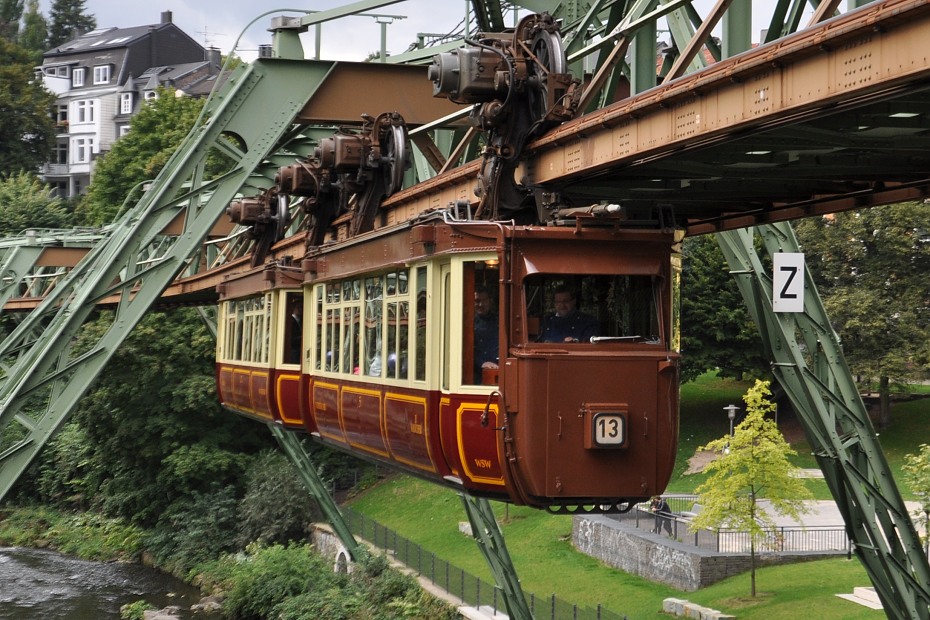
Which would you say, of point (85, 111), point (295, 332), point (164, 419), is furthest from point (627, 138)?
point (85, 111)

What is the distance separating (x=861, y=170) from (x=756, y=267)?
3.27 metres

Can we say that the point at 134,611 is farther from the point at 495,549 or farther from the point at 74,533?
the point at 495,549

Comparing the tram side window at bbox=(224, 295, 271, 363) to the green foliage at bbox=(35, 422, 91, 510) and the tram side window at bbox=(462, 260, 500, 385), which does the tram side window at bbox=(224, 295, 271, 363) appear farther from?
the green foliage at bbox=(35, 422, 91, 510)

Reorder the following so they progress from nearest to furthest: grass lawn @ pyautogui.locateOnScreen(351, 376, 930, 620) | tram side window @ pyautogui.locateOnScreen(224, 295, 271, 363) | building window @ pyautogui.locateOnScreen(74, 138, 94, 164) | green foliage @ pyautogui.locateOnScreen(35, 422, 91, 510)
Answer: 1. tram side window @ pyautogui.locateOnScreen(224, 295, 271, 363)
2. grass lawn @ pyautogui.locateOnScreen(351, 376, 930, 620)
3. green foliage @ pyautogui.locateOnScreen(35, 422, 91, 510)
4. building window @ pyautogui.locateOnScreen(74, 138, 94, 164)

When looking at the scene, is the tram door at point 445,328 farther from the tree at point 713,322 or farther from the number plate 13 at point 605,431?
the tree at point 713,322

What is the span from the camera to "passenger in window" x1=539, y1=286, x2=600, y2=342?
963cm

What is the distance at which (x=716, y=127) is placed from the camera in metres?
7.95

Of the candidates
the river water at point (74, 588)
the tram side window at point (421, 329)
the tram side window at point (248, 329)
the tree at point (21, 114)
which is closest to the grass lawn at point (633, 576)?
the river water at point (74, 588)

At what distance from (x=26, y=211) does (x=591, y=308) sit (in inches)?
2371

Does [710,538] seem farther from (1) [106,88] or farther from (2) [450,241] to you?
(1) [106,88]

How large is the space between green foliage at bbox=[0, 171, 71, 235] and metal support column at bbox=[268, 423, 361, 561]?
34.5 m

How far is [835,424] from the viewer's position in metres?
13.4

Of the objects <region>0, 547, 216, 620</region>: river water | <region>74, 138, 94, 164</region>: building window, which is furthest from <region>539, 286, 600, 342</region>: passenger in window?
<region>74, 138, 94, 164</region>: building window

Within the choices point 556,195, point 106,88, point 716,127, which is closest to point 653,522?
point 556,195
